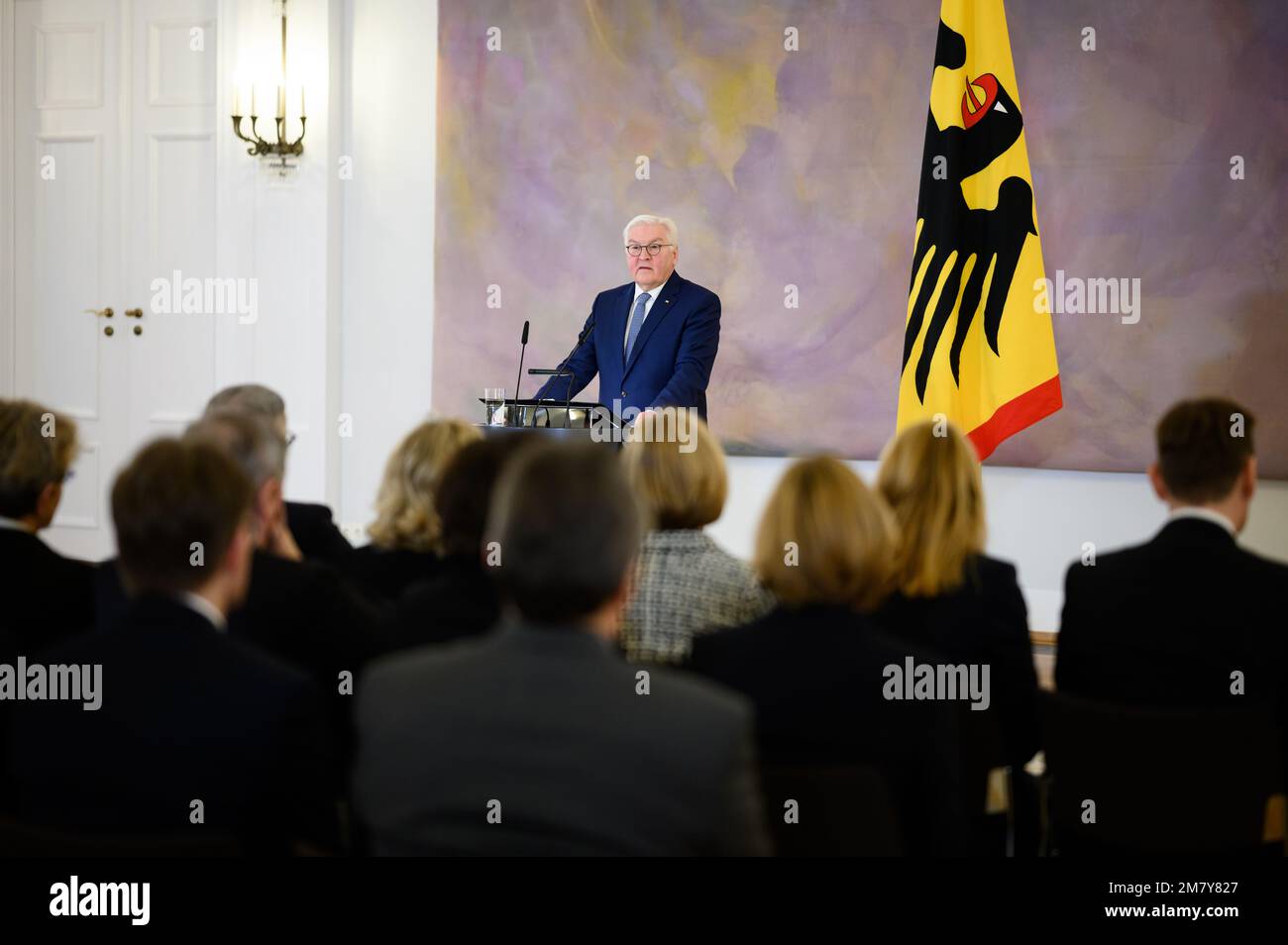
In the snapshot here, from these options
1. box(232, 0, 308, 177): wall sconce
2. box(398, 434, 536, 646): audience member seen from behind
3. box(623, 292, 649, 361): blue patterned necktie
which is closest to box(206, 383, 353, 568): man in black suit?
box(398, 434, 536, 646): audience member seen from behind

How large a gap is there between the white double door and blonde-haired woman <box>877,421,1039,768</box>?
5.07 metres

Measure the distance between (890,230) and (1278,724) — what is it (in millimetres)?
3800

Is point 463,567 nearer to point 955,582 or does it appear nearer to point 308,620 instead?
point 308,620

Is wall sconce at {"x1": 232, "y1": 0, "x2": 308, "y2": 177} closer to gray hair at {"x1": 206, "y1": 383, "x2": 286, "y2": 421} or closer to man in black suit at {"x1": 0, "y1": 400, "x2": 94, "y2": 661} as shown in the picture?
gray hair at {"x1": 206, "y1": 383, "x2": 286, "y2": 421}

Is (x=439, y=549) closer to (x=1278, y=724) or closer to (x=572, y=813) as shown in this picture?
(x=572, y=813)

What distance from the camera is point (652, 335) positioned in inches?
202

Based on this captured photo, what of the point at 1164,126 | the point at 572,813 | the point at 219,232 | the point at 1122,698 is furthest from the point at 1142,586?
the point at 219,232

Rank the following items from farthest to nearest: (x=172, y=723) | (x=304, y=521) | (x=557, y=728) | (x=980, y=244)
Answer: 1. (x=980, y=244)
2. (x=304, y=521)
3. (x=172, y=723)
4. (x=557, y=728)

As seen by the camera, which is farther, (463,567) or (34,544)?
(34,544)

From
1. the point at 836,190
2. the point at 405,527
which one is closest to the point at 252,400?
the point at 405,527

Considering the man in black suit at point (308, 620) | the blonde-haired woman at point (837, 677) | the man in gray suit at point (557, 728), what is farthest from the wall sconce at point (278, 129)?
the man in gray suit at point (557, 728)

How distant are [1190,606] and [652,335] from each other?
313 centimetres

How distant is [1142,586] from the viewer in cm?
229

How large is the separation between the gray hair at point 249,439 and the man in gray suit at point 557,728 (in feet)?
3.75
